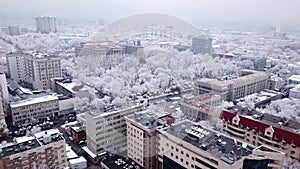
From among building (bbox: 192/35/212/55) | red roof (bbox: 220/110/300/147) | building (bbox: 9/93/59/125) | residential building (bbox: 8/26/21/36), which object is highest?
residential building (bbox: 8/26/21/36)

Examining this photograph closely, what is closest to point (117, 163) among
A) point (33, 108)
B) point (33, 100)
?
point (33, 108)

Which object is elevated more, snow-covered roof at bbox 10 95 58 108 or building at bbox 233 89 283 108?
snow-covered roof at bbox 10 95 58 108

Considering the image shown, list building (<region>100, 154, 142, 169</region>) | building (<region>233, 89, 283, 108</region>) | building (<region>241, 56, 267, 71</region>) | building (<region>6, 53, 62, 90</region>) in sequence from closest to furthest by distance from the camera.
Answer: building (<region>100, 154, 142, 169</region>), building (<region>233, 89, 283, 108</region>), building (<region>6, 53, 62, 90</region>), building (<region>241, 56, 267, 71</region>)

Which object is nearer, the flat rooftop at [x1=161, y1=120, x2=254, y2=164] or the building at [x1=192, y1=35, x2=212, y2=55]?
the flat rooftop at [x1=161, y1=120, x2=254, y2=164]

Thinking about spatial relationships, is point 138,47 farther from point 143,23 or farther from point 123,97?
point 123,97

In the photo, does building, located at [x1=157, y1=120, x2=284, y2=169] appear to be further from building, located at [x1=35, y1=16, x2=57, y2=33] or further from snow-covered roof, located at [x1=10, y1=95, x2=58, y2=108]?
building, located at [x1=35, y1=16, x2=57, y2=33]

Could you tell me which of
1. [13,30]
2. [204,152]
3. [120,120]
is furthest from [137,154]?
[13,30]

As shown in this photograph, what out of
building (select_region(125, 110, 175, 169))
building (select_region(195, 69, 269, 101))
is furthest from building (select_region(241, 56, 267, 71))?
building (select_region(125, 110, 175, 169))
